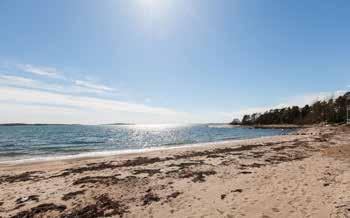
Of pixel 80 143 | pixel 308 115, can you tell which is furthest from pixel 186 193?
pixel 308 115

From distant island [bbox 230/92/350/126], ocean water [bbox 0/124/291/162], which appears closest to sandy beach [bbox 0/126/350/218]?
ocean water [bbox 0/124/291/162]

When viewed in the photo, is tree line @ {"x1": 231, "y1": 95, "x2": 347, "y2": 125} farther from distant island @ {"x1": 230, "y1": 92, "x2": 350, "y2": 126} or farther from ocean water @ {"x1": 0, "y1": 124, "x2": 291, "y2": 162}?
ocean water @ {"x1": 0, "y1": 124, "x2": 291, "y2": 162}

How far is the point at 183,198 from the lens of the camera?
9352 millimetres

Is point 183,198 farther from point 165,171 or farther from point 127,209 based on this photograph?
point 165,171

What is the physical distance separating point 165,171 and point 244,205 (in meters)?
6.74

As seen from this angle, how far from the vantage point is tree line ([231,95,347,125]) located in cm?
9478

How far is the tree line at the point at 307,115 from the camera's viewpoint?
94.8m

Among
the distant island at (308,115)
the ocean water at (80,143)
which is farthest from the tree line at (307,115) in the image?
the ocean water at (80,143)

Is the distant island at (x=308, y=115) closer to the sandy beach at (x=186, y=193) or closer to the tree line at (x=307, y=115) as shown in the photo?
the tree line at (x=307, y=115)

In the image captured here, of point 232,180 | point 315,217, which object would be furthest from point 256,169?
point 315,217

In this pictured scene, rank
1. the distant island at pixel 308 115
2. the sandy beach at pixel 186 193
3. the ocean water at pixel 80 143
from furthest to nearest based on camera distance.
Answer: the distant island at pixel 308 115, the ocean water at pixel 80 143, the sandy beach at pixel 186 193

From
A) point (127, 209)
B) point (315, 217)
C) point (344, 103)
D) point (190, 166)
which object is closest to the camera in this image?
point (315, 217)

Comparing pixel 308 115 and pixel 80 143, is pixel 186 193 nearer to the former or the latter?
pixel 80 143

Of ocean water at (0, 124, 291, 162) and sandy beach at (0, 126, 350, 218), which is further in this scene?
ocean water at (0, 124, 291, 162)
